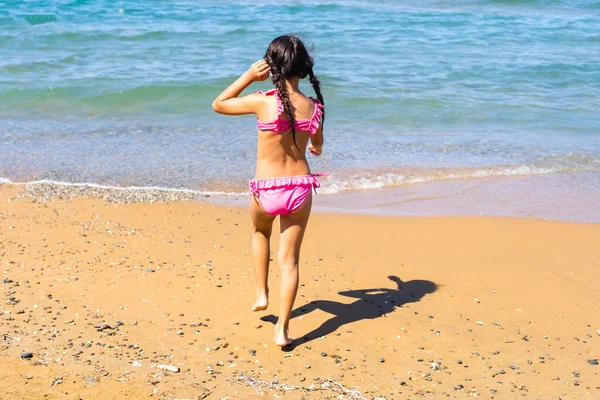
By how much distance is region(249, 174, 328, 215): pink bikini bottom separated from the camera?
4.02 metres

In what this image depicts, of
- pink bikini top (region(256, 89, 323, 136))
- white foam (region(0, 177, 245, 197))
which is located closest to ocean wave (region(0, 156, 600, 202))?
white foam (region(0, 177, 245, 197))

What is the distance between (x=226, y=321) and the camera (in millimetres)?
4418

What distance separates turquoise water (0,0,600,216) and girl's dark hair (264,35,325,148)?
3.78 m

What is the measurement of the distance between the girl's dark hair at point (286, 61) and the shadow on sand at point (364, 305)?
1325 millimetres

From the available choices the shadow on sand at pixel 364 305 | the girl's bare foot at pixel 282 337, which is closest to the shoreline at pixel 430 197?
the shadow on sand at pixel 364 305

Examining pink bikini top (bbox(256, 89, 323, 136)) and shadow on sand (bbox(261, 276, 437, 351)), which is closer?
pink bikini top (bbox(256, 89, 323, 136))

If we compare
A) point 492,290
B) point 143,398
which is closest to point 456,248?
point 492,290

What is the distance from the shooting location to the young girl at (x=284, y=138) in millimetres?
Answer: 3840

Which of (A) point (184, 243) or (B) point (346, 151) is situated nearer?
(A) point (184, 243)

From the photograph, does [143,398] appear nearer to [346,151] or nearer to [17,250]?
[17,250]

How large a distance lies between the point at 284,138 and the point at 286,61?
429mm

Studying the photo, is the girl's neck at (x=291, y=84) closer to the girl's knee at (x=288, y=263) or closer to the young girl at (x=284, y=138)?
the young girl at (x=284, y=138)

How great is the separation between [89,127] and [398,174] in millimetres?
4456

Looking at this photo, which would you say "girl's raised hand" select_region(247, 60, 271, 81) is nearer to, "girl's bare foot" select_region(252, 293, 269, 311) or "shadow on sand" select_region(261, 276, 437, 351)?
"girl's bare foot" select_region(252, 293, 269, 311)
